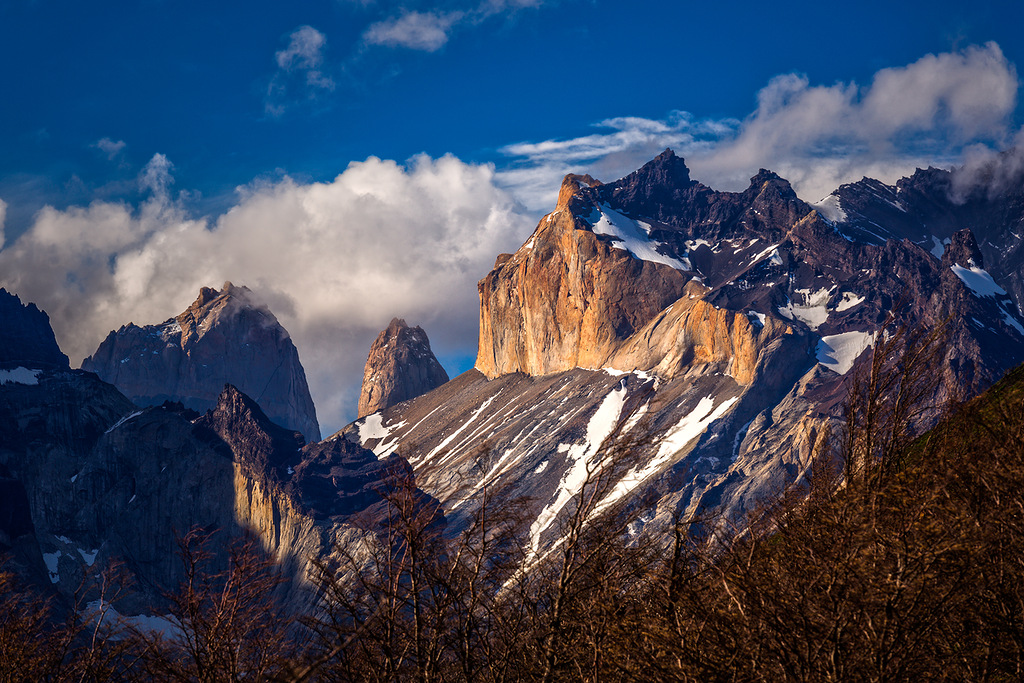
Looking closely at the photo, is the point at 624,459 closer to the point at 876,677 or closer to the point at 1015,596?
the point at 876,677

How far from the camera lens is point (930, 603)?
16219 millimetres

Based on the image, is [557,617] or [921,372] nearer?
[557,617]

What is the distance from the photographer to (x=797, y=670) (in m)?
16.1

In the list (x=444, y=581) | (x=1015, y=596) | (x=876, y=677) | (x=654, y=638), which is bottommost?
(x=1015, y=596)

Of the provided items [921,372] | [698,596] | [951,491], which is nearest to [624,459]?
[698,596]

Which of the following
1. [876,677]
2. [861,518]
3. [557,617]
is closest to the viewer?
[876,677]

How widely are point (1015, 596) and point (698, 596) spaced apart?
6.54m

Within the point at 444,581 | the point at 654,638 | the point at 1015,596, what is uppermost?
the point at 444,581

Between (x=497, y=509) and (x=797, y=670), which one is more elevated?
(x=497, y=509)

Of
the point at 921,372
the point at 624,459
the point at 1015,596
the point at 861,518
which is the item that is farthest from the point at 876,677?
the point at 921,372

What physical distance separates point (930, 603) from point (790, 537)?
2.74 meters

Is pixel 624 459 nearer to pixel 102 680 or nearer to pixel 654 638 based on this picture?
pixel 654 638

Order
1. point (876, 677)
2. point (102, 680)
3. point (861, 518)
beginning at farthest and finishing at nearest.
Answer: point (102, 680) < point (861, 518) < point (876, 677)

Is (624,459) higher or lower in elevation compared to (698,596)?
higher
